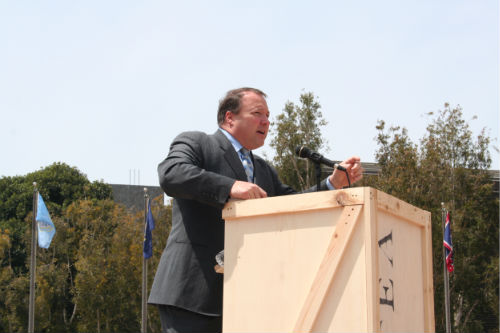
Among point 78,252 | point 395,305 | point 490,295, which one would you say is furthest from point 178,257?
point 78,252

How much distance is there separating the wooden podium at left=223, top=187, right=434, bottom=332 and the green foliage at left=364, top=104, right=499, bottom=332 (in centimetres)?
3185

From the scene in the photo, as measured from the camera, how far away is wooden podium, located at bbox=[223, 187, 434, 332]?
138 inches

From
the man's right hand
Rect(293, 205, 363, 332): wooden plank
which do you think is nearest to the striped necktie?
the man's right hand

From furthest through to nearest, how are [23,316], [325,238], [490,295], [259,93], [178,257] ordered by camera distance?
1. [23,316]
2. [490,295]
3. [259,93]
4. [178,257]
5. [325,238]

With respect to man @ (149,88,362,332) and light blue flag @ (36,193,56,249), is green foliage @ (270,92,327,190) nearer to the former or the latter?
light blue flag @ (36,193,56,249)

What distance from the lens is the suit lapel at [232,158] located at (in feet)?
14.7

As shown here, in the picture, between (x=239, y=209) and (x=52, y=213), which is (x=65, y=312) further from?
(x=239, y=209)

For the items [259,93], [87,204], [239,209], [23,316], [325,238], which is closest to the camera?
[325,238]

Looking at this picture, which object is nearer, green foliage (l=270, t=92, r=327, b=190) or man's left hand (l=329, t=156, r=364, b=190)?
man's left hand (l=329, t=156, r=364, b=190)

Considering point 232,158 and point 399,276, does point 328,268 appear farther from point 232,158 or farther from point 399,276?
point 232,158

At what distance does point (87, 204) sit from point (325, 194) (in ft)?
139

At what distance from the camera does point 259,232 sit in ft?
12.4

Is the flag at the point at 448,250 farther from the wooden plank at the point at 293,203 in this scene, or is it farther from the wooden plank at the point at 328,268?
the wooden plank at the point at 328,268

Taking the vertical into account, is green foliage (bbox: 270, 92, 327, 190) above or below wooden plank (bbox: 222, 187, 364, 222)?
above
